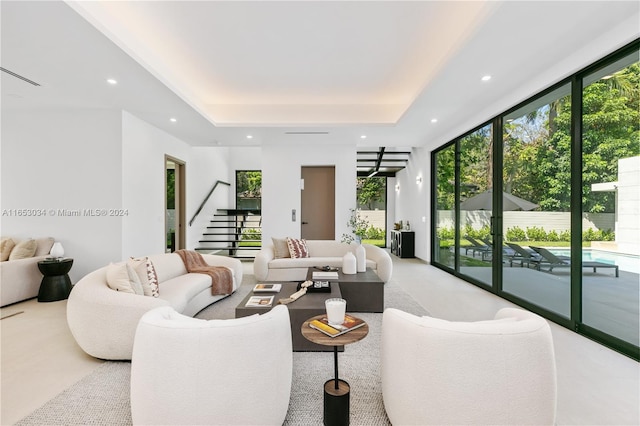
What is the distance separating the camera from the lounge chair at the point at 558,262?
2.99 meters

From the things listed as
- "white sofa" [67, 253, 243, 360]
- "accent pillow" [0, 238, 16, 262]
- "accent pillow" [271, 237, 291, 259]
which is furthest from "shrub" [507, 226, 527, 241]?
"accent pillow" [0, 238, 16, 262]

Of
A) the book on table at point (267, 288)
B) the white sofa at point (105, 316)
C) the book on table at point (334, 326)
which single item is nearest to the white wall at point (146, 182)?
the white sofa at point (105, 316)

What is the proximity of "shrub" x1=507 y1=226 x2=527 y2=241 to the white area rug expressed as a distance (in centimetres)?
265

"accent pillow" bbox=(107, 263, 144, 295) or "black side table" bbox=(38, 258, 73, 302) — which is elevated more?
"accent pillow" bbox=(107, 263, 144, 295)

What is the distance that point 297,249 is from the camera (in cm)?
524

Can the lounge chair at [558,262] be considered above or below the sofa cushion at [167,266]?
above

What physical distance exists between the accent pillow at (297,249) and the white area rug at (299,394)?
8.27 feet

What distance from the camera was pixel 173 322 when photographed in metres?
1.49

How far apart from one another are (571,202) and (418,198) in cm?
450

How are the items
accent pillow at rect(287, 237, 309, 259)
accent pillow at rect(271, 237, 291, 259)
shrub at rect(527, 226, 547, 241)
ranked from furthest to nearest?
accent pillow at rect(271, 237, 291, 259)
accent pillow at rect(287, 237, 309, 259)
shrub at rect(527, 226, 547, 241)

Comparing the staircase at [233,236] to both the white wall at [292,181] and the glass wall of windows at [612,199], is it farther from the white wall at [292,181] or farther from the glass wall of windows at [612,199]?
the glass wall of windows at [612,199]

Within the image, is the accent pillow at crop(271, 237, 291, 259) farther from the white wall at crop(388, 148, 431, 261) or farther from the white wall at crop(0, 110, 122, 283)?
the white wall at crop(388, 148, 431, 261)

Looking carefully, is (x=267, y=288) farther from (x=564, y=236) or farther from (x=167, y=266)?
(x=564, y=236)

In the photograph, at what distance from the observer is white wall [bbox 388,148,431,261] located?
7.25 metres
